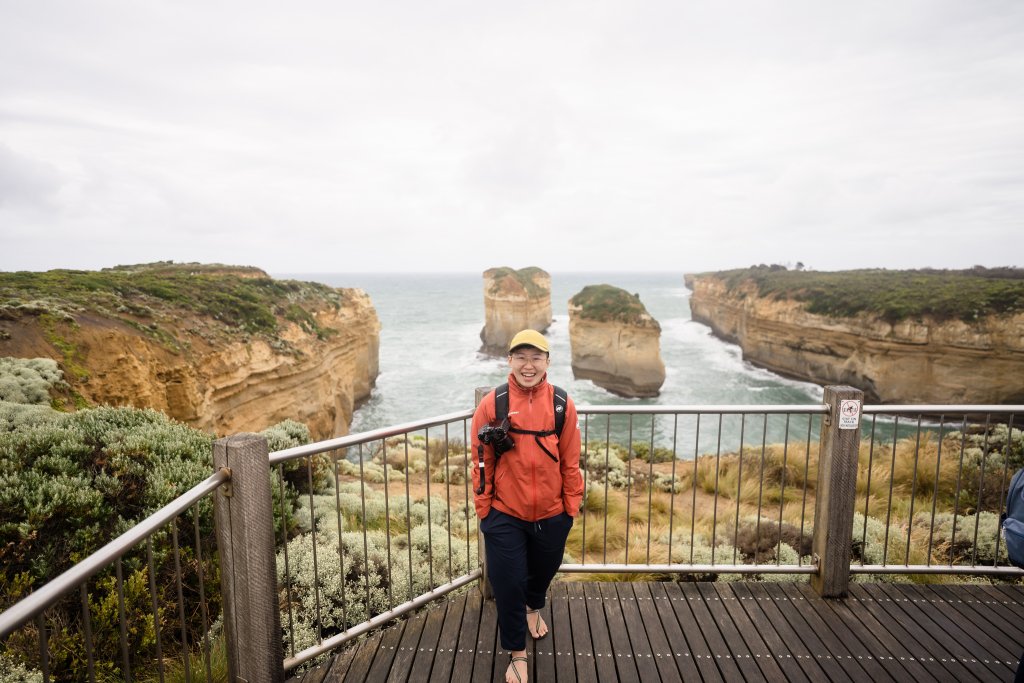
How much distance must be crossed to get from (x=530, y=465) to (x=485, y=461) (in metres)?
0.25

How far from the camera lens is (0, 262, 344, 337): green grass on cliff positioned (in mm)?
11641

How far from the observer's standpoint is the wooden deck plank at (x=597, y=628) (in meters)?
3.09

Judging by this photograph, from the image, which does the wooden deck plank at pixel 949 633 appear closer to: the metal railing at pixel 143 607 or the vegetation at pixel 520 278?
the metal railing at pixel 143 607

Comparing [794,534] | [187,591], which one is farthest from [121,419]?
[794,534]

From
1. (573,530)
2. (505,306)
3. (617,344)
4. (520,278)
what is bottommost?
(617,344)

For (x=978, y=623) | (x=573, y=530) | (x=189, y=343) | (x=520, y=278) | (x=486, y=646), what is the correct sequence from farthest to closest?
1. (x=520, y=278)
2. (x=189, y=343)
3. (x=573, y=530)
4. (x=978, y=623)
5. (x=486, y=646)

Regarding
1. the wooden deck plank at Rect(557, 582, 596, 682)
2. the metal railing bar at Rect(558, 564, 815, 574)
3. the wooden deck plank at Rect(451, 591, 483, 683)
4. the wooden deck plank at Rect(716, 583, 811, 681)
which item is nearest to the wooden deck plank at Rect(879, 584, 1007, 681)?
the metal railing bar at Rect(558, 564, 815, 574)

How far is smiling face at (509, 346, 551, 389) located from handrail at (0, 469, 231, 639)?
1577 mm

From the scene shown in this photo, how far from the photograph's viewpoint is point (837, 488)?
148 inches

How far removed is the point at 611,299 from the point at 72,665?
37.4 m

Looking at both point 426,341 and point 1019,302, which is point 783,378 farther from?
point 426,341

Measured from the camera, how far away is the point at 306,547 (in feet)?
15.8

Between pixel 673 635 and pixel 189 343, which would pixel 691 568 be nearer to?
pixel 673 635

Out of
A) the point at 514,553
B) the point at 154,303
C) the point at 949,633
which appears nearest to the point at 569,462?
the point at 514,553
